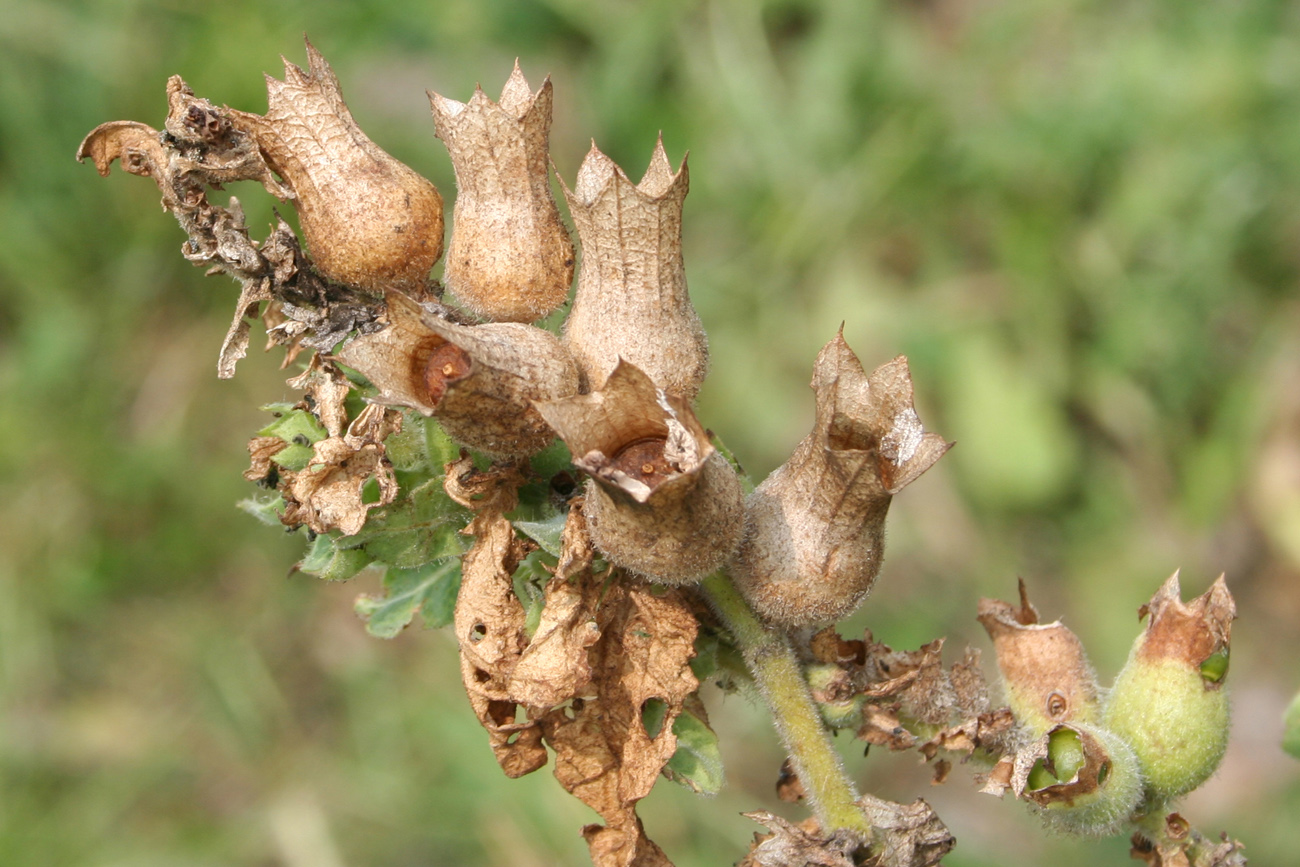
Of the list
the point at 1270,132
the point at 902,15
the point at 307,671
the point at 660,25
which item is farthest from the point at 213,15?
the point at 1270,132

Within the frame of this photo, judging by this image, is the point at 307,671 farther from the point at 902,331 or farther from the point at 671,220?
the point at 671,220

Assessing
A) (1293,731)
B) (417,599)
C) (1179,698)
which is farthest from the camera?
(1293,731)

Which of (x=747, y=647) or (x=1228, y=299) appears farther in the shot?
(x=1228, y=299)

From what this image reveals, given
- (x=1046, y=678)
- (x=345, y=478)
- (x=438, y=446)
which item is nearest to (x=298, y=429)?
(x=345, y=478)

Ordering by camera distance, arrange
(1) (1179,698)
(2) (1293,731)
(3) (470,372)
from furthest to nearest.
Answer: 1. (2) (1293,731)
2. (1) (1179,698)
3. (3) (470,372)

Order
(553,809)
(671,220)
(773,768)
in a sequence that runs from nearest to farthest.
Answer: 1. (671,220)
2. (553,809)
3. (773,768)

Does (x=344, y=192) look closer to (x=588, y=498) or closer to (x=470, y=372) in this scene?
(x=470, y=372)

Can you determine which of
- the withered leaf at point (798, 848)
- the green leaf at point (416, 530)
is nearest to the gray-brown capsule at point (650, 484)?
the green leaf at point (416, 530)

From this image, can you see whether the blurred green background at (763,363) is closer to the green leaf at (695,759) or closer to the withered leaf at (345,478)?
the green leaf at (695,759)
